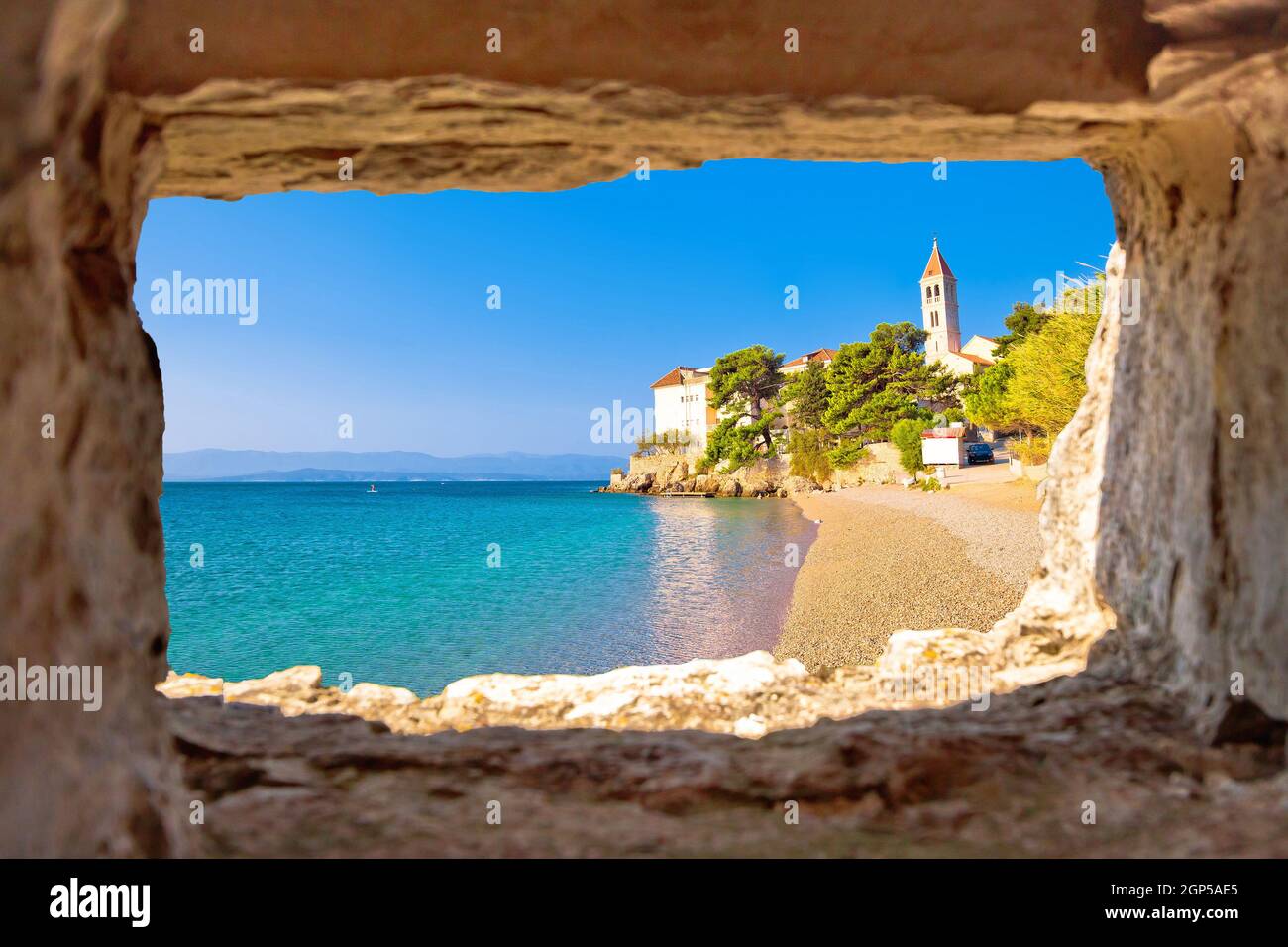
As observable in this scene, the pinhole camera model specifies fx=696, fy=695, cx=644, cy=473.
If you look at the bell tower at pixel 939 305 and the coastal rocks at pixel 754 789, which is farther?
the bell tower at pixel 939 305

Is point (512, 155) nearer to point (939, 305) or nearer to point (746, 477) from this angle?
point (746, 477)

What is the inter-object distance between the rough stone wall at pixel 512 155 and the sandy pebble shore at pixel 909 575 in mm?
9177

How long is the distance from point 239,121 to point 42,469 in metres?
1.42

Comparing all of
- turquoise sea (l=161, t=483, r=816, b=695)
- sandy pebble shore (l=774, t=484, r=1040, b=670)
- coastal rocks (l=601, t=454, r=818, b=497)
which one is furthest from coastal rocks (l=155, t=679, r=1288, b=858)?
coastal rocks (l=601, t=454, r=818, b=497)

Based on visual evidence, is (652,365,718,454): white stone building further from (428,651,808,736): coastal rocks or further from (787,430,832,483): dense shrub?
(428,651,808,736): coastal rocks

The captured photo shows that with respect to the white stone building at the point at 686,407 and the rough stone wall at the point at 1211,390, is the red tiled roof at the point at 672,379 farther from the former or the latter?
the rough stone wall at the point at 1211,390

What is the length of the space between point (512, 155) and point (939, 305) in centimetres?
6981

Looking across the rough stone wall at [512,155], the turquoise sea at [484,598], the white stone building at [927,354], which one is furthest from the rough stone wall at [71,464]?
the white stone building at [927,354]

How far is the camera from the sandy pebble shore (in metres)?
12.8

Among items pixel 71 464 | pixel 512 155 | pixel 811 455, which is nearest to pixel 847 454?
pixel 811 455

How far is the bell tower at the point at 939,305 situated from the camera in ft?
212

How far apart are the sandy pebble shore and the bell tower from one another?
39672 millimetres
